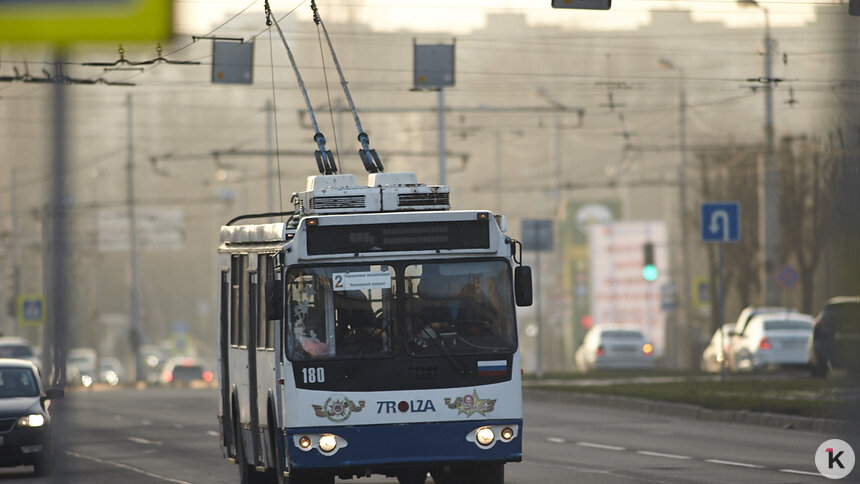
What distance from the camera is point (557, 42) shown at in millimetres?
114500

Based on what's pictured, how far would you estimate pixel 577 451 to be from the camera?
1967 cm

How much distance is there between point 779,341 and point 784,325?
37 centimetres

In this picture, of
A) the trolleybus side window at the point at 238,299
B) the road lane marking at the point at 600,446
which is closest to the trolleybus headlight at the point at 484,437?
the trolleybus side window at the point at 238,299

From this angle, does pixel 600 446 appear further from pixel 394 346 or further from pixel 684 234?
pixel 684 234

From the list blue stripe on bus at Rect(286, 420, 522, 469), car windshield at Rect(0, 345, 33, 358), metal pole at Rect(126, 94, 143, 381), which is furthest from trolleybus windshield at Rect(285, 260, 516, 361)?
metal pole at Rect(126, 94, 143, 381)

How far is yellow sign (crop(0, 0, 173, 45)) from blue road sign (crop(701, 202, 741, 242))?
82.0 ft

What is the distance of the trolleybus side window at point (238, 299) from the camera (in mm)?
14734

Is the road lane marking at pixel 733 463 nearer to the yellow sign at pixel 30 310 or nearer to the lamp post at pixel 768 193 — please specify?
the lamp post at pixel 768 193

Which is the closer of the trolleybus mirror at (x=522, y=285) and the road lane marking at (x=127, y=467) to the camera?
the trolleybus mirror at (x=522, y=285)

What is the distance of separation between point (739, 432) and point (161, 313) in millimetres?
99714

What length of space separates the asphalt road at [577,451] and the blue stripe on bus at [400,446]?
1.91m

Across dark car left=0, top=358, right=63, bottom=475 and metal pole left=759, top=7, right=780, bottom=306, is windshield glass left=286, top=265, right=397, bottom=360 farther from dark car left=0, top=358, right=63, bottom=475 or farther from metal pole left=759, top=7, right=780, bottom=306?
metal pole left=759, top=7, right=780, bottom=306

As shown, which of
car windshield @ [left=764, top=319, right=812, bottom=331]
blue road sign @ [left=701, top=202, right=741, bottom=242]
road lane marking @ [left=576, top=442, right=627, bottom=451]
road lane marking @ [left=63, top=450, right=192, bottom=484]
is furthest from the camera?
car windshield @ [left=764, top=319, right=812, bottom=331]

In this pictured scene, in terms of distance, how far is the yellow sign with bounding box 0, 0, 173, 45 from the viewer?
4160 millimetres
